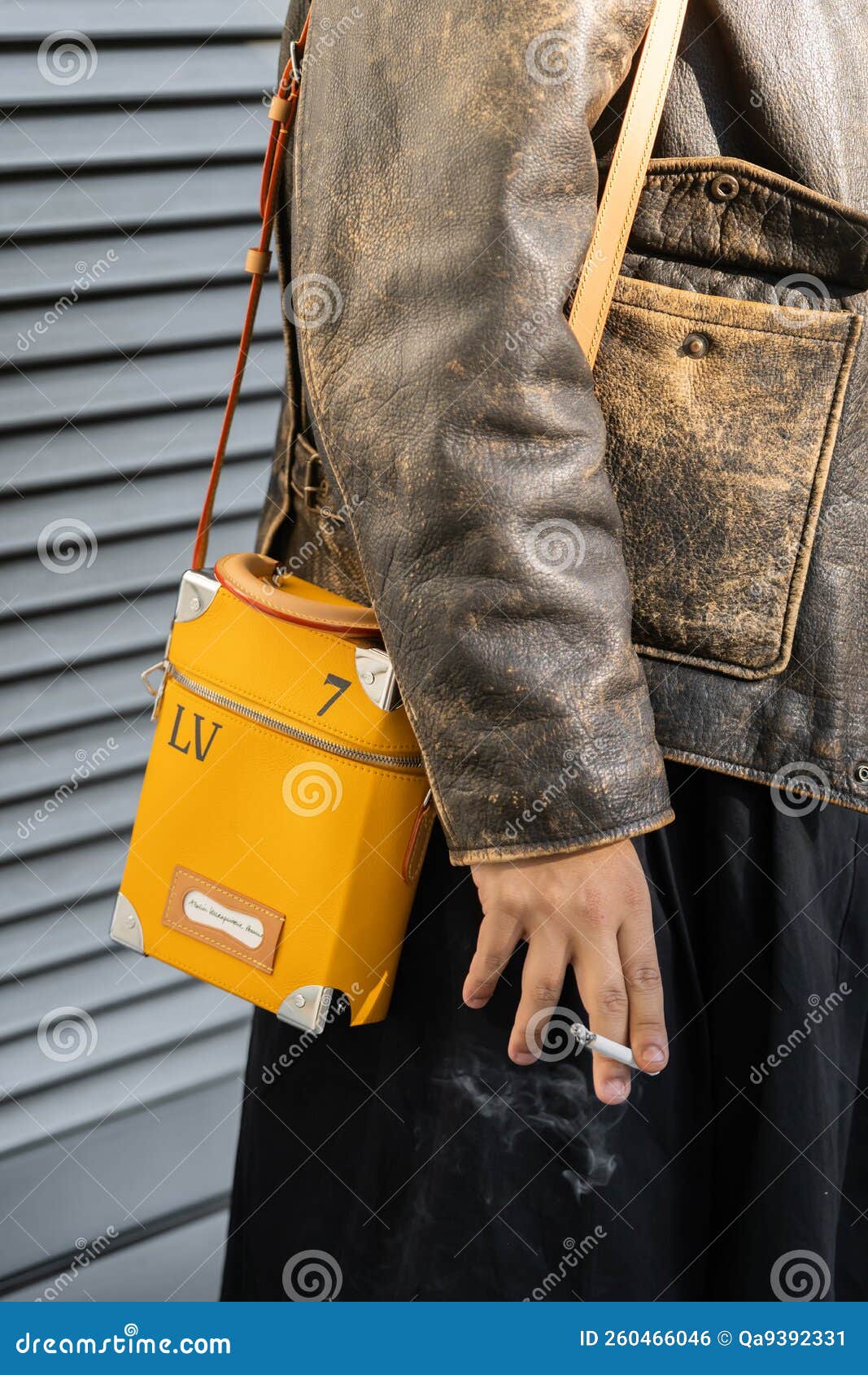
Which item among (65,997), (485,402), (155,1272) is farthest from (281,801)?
(155,1272)

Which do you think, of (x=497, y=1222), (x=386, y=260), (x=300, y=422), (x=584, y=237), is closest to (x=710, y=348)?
(x=584, y=237)

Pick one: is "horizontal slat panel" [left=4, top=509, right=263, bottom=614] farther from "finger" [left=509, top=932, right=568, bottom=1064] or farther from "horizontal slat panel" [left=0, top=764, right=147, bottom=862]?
"finger" [left=509, top=932, right=568, bottom=1064]

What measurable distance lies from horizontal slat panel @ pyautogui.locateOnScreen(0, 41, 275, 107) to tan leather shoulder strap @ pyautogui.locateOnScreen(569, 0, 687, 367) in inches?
41.5

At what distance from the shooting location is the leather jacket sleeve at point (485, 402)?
0.87m

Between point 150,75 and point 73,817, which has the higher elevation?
point 150,75

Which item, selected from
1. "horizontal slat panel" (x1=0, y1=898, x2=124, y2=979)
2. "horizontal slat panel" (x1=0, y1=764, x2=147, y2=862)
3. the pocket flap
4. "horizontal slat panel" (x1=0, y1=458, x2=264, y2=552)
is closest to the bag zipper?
the pocket flap

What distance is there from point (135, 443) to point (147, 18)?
618mm

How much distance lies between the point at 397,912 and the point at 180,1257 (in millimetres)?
1511

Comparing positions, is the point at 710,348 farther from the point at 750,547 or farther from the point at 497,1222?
the point at 497,1222

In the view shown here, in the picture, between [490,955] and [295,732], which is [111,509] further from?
[490,955]

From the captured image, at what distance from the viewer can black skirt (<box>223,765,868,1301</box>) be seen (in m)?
1.08

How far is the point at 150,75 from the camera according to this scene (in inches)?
69.0

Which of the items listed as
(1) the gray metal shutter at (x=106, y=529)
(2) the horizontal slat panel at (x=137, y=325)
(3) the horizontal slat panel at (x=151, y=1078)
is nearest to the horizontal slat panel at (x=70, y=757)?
(1) the gray metal shutter at (x=106, y=529)

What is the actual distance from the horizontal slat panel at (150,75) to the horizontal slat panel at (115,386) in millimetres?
369
